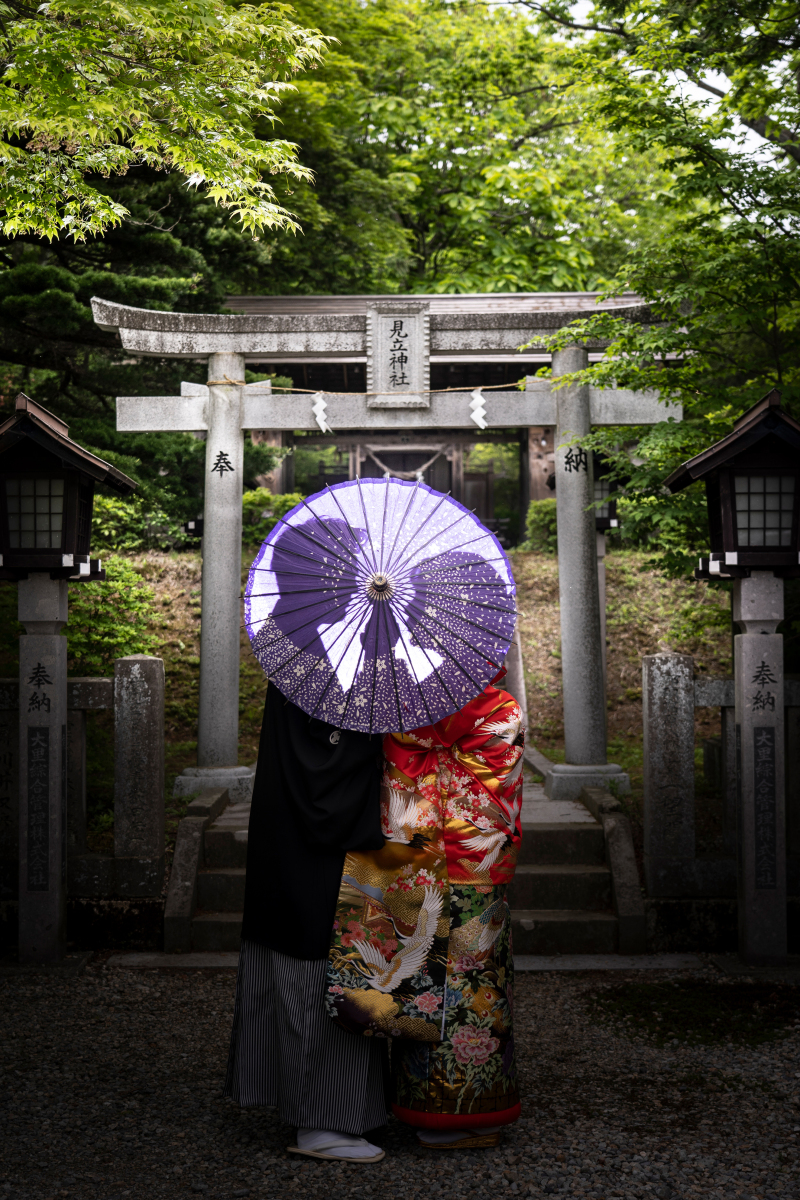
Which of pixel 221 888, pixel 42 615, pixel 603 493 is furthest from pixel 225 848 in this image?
pixel 603 493

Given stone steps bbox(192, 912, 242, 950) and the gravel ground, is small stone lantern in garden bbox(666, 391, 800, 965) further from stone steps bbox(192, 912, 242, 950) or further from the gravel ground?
stone steps bbox(192, 912, 242, 950)

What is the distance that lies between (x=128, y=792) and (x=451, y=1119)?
3207 millimetres

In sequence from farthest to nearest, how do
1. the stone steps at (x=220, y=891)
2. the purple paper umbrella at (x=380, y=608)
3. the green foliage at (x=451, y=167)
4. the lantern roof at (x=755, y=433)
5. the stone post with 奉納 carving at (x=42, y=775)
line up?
the green foliage at (x=451, y=167)
the stone steps at (x=220, y=891)
the stone post with 奉納 carving at (x=42, y=775)
the lantern roof at (x=755, y=433)
the purple paper umbrella at (x=380, y=608)

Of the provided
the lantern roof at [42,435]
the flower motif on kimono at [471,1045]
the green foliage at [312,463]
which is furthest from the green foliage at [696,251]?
the green foliage at [312,463]

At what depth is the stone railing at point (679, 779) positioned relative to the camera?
550 cm

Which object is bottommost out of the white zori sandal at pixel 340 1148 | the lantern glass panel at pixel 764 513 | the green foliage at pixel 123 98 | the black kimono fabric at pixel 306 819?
the white zori sandal at pixel 340 1148

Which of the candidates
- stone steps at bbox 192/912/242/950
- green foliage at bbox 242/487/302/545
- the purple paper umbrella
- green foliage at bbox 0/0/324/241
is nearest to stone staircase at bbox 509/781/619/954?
stone steps at bbox 192/912/242/950

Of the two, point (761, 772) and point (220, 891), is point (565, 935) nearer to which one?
point (761, 772)

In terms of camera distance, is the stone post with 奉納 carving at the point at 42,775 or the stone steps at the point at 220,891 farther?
the stone steps at the point at 220,891

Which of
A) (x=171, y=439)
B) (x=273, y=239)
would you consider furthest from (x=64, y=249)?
(x=273, y=239)

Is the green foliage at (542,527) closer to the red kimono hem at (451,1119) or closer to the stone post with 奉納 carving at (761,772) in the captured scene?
the stone post with 奉納 carving at (761,772)

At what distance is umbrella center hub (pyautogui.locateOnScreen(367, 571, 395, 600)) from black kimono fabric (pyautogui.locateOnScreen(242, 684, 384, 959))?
485mm

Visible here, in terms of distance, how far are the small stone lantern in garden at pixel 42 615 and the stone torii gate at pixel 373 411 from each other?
2119mm

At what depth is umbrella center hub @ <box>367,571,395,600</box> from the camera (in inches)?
115
